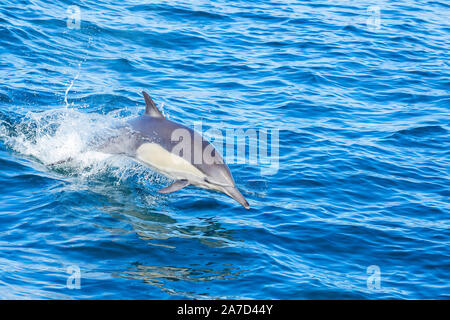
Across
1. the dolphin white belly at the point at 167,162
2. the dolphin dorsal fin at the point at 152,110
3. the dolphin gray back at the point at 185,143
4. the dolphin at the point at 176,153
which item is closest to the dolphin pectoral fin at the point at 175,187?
the dolphin at the point at 176,153

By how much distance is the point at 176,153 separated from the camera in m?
11.1

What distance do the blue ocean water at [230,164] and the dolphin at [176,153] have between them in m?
0.49

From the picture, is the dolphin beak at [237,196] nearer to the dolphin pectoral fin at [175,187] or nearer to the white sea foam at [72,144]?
the dolphin pectoral fin at [175,187]

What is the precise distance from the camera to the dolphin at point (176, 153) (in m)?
10.9

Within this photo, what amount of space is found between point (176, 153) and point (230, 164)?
7.50ft

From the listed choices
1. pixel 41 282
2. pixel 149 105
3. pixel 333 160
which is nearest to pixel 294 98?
pixel 333 160

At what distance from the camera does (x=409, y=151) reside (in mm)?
14156

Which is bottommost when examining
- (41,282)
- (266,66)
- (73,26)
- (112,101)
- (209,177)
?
(41,282)

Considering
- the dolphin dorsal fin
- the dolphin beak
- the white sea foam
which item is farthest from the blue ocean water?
the dolphin dorsal fin

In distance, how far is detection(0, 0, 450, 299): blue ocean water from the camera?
905cm

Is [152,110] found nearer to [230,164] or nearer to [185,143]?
[185,143]

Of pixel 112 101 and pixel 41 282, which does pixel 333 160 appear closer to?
pixel 112 101
